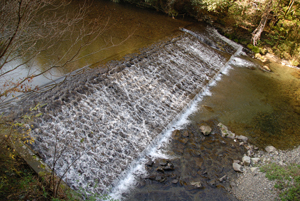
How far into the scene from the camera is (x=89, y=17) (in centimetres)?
1212

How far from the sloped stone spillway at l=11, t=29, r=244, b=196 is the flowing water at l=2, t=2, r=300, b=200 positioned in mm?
25

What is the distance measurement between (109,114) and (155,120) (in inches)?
62.0

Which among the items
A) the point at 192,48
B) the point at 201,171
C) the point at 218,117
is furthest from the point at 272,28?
the point at 201,171

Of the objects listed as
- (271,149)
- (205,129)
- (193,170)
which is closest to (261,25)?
(271,149)

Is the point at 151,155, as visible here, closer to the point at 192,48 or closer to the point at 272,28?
the point at 192,48

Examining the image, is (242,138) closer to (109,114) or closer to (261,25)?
(109,114)

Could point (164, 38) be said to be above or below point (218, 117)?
above

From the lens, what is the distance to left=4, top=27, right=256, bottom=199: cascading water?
15.9ft

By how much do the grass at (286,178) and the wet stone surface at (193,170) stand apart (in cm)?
89

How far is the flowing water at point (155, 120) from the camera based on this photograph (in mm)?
4934

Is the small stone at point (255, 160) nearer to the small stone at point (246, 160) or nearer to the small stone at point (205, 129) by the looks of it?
the small stone at point (246, 160)

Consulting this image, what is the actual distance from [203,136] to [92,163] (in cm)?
375

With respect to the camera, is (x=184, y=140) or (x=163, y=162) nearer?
(x=163, y=162)

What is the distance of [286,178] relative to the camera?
482cm
